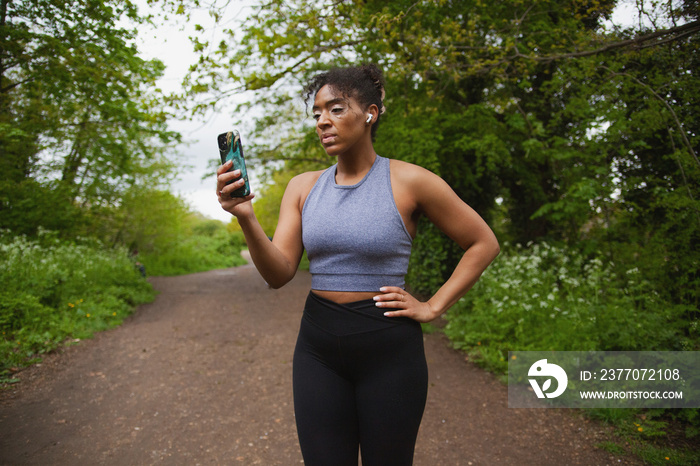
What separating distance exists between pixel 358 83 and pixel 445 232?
2.22 feet

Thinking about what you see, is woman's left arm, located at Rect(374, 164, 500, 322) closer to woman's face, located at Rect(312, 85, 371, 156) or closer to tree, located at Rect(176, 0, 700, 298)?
woman's face, located at Rect(312, 85, 371, 156)

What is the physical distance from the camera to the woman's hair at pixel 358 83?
1623 millimetres

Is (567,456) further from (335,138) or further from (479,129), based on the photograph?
(479,129)

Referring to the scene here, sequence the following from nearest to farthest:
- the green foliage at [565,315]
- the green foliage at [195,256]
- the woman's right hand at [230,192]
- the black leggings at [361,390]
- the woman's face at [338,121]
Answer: the woman's right hand at [230,192] → the black leggings at [361,390] → the woman's face at [338,121] → the green foliage at [565,315] → the green foliage at [195,256]

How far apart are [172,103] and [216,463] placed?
5663 millimetres

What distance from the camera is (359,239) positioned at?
1477 mm

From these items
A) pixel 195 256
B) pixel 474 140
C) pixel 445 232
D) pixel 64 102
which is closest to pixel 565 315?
pixel 474 140

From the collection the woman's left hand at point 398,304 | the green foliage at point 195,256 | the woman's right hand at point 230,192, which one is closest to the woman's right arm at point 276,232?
the woman's right hand at point 230,192

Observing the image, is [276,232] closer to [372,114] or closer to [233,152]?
[233,152]

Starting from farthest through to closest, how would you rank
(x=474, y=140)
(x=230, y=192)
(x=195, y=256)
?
(x=195, y=256) < (x=474, y=140) < (x=230, y=192)

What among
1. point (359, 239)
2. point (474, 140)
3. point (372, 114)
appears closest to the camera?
point (359, 239)

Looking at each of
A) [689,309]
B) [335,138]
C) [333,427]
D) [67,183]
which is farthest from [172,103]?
[689,309]

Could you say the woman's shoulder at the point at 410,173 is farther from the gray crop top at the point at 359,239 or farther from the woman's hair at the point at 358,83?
the woman's hair at the point at 358,83

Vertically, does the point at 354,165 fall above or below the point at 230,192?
above
